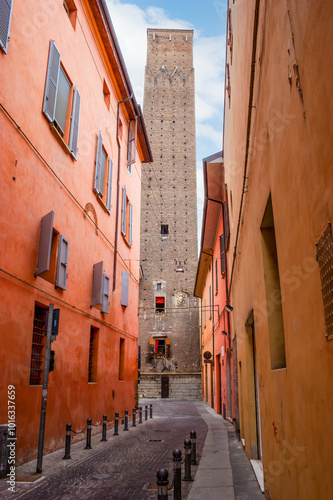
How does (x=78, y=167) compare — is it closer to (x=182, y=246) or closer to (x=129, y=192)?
(x=129, y=192)

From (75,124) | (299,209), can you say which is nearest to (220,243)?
(75,124)

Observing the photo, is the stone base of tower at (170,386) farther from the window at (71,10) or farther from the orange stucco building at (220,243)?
the window at (71,10)

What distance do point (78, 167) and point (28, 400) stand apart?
556cm

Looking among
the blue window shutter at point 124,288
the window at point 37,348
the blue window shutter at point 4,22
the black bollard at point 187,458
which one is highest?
the blue window shutter at point 4,22

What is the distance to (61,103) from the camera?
30.8ft

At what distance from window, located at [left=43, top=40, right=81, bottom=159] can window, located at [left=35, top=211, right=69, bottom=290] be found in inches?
81.6

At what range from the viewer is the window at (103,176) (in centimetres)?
1196

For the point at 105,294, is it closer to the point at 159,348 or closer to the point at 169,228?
the point at 159,348

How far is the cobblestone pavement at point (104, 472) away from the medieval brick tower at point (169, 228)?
2623 cm

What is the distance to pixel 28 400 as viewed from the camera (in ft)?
23.1

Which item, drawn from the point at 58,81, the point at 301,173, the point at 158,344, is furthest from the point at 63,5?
the point at 158,344

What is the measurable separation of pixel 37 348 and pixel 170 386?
96.4 feet

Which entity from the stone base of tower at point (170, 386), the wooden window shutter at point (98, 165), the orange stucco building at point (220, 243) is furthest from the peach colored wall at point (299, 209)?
the stone base of tower at point (170, 386)

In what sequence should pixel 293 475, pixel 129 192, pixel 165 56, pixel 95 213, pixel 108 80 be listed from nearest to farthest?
pixel 293 475, pixel 95 213, pixel 108 80, pixel 129 192, pixel 165 56
